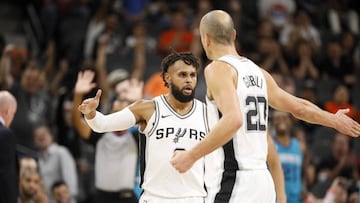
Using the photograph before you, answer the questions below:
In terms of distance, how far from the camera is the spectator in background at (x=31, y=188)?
33.1 ft

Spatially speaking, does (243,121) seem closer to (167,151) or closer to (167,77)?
(167,151)

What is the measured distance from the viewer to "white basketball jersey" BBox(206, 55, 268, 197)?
21.1 ft

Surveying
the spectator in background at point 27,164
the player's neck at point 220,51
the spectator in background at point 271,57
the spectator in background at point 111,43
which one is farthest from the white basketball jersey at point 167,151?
the spectator in background at point 271,57

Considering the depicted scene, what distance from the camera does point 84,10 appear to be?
612 inches

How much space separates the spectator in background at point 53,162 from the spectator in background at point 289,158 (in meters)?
2.78

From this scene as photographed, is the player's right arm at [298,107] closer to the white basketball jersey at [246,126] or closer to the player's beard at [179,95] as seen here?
the white basketball jersey at [246,126]

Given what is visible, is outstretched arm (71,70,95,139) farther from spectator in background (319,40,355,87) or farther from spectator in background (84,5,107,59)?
spectator in background (319,40,355,87)

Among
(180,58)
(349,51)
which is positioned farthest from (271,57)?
(180,58)

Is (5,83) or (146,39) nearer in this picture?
(5,83)

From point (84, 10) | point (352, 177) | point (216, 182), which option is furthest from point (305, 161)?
point (216, 182)

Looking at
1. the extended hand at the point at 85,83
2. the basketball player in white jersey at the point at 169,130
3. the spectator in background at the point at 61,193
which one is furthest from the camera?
the spectator in background at the point at 61,193

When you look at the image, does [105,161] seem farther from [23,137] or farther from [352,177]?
[352,177]

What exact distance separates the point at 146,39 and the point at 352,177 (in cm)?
479

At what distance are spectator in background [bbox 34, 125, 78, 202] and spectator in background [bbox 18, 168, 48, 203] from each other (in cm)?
128
